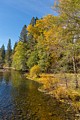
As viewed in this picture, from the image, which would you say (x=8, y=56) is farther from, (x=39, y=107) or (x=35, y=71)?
(x=39, y=107)

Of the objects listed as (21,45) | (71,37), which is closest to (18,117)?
(71,37)

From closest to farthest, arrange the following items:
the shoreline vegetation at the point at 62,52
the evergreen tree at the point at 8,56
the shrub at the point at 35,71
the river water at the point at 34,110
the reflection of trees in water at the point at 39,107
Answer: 1. the shoreline vegetation at the point at 62,52
2. the river water at the point at 34,110
3. the reflection of trees in water at the point at 39,107
4. the shrub at the point at 35,71
5. the evergreen tree at the point at 8,56

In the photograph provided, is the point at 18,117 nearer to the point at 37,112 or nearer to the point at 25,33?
the point at 37,112

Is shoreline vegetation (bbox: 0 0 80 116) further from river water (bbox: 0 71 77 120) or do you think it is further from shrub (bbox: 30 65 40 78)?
river water (bbox: 0 71 77 120)

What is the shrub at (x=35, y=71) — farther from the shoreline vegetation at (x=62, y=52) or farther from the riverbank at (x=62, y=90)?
the riverbank at (x=62, y=90)

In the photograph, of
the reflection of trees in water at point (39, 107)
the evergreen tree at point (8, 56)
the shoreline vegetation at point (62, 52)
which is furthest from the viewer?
the evergreen tree at point (8, 56)

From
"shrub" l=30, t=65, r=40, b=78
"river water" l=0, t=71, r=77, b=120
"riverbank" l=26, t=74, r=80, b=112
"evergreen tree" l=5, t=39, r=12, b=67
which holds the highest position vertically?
"evergreen tree" l=5, t=39, r=12, b=67

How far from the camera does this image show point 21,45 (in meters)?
55.9

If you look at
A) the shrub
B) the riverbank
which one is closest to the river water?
the riverbank

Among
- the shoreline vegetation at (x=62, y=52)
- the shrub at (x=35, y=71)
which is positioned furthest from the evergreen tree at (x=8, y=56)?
the shrub at (x=35, y=71)

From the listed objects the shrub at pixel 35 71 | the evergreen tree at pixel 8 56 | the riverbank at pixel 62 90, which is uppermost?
the evergreen tree at pixel 8 56

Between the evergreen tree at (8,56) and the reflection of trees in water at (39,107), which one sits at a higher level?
the evergreen tree at (8,56)

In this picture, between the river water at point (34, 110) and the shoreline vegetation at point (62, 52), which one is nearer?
the shoreline vegetation at point (62, 52)

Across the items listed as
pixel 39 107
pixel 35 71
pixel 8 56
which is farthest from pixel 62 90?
pixel 8 56
